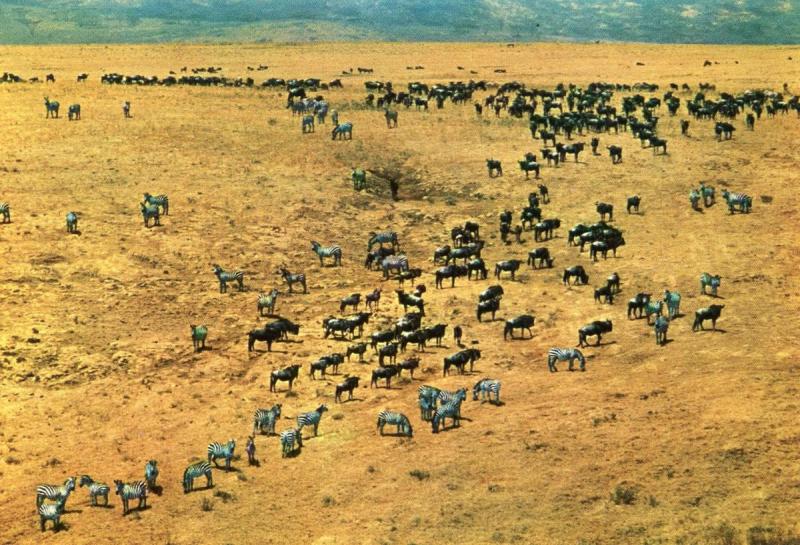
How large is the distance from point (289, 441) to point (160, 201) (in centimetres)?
2219

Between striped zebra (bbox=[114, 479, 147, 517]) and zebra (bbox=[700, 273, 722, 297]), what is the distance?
21193 millimetres

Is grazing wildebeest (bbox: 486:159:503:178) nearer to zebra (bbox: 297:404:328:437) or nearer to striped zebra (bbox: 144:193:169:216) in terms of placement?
striped zebra (bbox: 144:193:169:216)

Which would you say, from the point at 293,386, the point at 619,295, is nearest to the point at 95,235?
the point at 293,386

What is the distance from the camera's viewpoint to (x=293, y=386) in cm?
3066

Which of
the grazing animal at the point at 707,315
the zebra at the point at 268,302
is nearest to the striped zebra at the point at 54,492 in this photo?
the zebra at the point at 268,302

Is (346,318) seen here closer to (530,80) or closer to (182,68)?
(530,80)

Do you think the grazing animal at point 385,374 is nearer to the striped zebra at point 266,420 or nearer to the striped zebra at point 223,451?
the striped zebra at point 266,420

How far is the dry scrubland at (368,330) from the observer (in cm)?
2264

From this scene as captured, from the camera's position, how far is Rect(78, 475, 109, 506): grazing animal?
23.6 m

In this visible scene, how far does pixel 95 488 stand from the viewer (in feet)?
77.3

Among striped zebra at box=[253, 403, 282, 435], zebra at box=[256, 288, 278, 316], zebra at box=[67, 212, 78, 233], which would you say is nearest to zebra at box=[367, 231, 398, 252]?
zebra at box=[256, 288, 278, 316]

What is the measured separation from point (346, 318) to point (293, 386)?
17.9 ft

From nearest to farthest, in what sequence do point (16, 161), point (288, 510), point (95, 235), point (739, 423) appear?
point (288, 510) → point (739, 423) → point (95, 235) → point (16, 161)

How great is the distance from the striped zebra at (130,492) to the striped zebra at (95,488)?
0.39 meters
